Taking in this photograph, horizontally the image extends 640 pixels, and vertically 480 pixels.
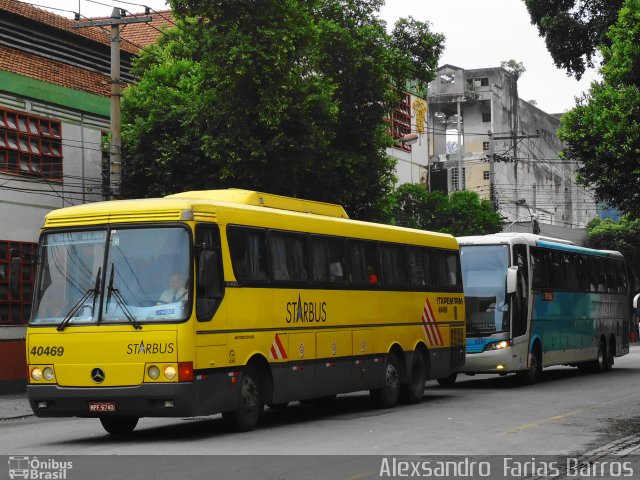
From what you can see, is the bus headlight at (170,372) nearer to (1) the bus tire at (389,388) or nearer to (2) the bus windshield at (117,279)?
(2) the bus windshield at (117,279)

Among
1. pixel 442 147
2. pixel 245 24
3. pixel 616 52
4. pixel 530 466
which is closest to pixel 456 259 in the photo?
pixel 616 52

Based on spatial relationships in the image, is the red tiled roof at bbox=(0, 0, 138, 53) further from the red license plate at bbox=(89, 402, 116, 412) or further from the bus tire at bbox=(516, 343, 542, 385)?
the red license plate at bbox=(89, 402, 116, 412)

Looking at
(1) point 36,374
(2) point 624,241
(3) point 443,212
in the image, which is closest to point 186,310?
(1) point 36,374

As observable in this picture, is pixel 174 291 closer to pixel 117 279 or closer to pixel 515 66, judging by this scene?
pixel 117 279

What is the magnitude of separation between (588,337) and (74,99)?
1424 centimetres

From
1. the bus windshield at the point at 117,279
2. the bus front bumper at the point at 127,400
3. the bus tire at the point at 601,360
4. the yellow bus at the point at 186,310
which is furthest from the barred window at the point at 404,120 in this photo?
Answer: the bus front bumper at the point at 127,400

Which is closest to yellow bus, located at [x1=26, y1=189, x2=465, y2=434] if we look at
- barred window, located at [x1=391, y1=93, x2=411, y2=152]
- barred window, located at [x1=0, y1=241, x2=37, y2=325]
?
barred window, located at [x1=0, y1=241, x2=37, y2=325]

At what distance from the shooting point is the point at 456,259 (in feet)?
75.0

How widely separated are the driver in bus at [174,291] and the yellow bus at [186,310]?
1 centimetres

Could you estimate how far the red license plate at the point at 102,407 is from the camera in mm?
14055

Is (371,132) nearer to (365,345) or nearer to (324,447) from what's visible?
(365,345)

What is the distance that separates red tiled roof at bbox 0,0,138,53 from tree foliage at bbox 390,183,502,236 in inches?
701

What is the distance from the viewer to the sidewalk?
70.5 ft

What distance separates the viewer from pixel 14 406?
23.3 metres
